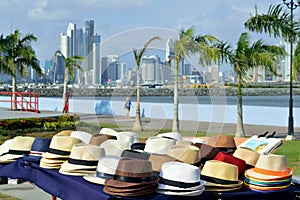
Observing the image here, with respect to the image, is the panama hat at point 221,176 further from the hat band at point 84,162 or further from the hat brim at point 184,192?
the hat band at point 84,162

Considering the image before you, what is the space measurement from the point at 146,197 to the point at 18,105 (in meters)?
25.4

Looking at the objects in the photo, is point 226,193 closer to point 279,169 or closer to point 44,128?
point 279,169

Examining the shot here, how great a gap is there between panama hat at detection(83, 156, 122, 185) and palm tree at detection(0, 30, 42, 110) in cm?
2287

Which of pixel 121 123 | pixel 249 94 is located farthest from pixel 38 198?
pixel 249 94

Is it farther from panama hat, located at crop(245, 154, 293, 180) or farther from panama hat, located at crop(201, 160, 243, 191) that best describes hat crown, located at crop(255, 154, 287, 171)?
panama hat, located at crop(201, 160, 243, 191)

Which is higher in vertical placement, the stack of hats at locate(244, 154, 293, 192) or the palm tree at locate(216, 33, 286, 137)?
the palm tree at locate(216, 33, 286, 137)

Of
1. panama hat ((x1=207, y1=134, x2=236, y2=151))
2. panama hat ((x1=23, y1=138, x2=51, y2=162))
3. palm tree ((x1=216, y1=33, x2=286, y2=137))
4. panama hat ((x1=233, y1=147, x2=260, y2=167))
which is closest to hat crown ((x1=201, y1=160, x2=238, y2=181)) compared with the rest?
panama hat ((x1=233, y1=147, x2=260, y2=167))

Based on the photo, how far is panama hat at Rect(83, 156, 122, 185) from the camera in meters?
4.04

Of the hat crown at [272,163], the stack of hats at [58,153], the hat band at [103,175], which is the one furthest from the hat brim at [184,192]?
the stack of hats at [58,153]

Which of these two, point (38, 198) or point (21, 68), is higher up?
point (21, 68)

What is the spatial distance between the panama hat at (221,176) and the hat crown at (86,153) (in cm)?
104

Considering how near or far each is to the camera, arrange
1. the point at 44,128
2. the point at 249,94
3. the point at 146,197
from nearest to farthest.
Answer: the point at 146,197 → the point at 44,128 → the point at 249,94

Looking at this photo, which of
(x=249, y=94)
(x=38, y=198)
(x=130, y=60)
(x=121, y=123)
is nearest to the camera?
(x=130, y=60)

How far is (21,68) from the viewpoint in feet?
87.9
